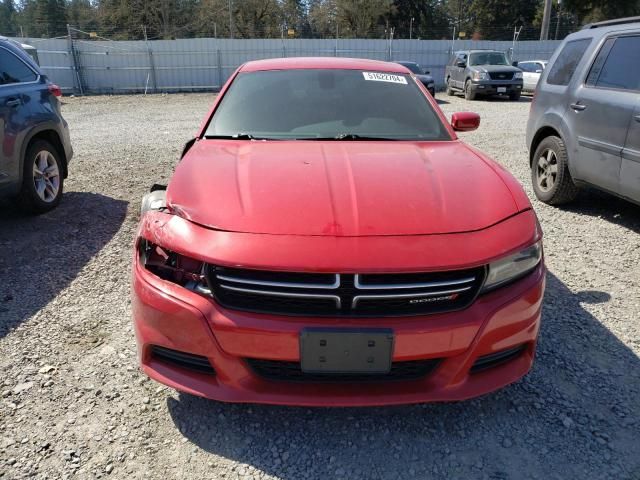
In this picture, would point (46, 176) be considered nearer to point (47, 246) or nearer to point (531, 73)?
point (47, 246)

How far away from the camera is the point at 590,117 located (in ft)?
15.4

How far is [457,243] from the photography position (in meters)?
1.99

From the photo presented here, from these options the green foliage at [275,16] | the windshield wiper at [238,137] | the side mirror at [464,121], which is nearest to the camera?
the windshield wiper at [238,137]

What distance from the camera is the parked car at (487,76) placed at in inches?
670

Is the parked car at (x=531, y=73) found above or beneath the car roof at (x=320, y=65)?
beneath

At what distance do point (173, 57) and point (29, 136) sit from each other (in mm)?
18286

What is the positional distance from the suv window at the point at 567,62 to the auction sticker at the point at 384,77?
2.50 m

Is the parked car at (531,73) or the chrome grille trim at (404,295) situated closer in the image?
the chrome grille trim at (404,295)

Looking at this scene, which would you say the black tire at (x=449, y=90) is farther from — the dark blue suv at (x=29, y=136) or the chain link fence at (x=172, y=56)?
the dark blue suv at (x=29, y=136)

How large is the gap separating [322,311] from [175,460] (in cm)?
89

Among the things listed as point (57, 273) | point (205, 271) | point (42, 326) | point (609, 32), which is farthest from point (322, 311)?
point (609, 32)

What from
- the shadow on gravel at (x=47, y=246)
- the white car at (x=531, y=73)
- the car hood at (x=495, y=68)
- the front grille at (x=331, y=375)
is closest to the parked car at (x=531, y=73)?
the white car at (x=531, y=73)

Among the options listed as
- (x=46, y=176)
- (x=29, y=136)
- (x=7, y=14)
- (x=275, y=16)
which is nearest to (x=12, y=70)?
(x=29, y=136)

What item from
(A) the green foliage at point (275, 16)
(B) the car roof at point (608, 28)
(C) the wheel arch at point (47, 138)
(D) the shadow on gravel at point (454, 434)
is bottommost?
(D) the shadow on gravel at point (454, 434)
